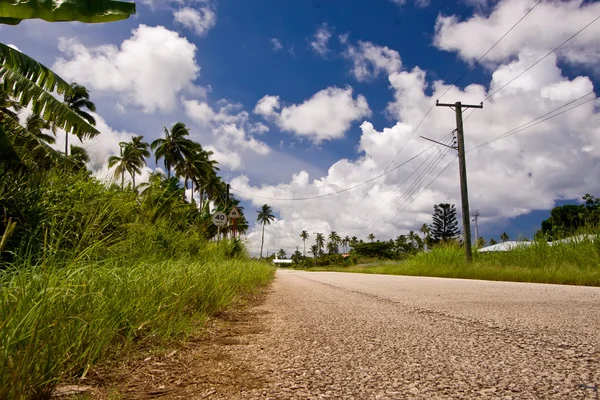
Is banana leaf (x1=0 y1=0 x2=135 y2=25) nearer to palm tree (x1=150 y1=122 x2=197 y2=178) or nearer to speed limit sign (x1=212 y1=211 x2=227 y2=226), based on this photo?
speed limit sign (x1=212 y1=211 x2=227 y2=226)

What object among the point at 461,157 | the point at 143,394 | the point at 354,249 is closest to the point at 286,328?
the point at 143,394

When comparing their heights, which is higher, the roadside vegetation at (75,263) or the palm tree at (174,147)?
the palm tree at (174,147)

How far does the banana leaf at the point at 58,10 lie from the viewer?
5141mm

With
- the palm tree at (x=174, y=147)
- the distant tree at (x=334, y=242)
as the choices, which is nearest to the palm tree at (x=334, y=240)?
the distant tree at (x=334, y=242)

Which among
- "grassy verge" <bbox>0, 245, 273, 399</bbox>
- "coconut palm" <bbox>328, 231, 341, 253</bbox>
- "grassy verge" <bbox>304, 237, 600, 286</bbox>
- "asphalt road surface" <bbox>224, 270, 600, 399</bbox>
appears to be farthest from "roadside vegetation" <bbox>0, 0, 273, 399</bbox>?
"coconut palm" <bbox>328, 231, 341, 253</bbox>

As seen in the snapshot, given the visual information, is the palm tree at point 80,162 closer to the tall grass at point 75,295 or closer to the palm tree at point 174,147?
the tall grass at point 75,295

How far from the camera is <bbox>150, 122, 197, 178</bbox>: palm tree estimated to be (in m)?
41.2

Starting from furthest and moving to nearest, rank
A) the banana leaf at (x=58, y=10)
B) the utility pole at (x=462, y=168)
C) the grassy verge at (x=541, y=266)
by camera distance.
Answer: the utility pole at (x=462, y=168) → the grassy verge at (x=541, y=266) → the banana leaf at (x=58, y=10)

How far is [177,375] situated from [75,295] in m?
0.70

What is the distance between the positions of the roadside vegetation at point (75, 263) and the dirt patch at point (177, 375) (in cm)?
9

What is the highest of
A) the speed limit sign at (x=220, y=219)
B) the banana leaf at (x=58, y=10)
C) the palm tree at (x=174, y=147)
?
the palm tree at (x=174, y=147)

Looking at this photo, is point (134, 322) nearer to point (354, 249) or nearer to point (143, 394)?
point (143, 394)

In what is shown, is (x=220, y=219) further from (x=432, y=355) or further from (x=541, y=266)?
(x=432, y=355)

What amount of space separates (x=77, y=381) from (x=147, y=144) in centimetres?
4743
